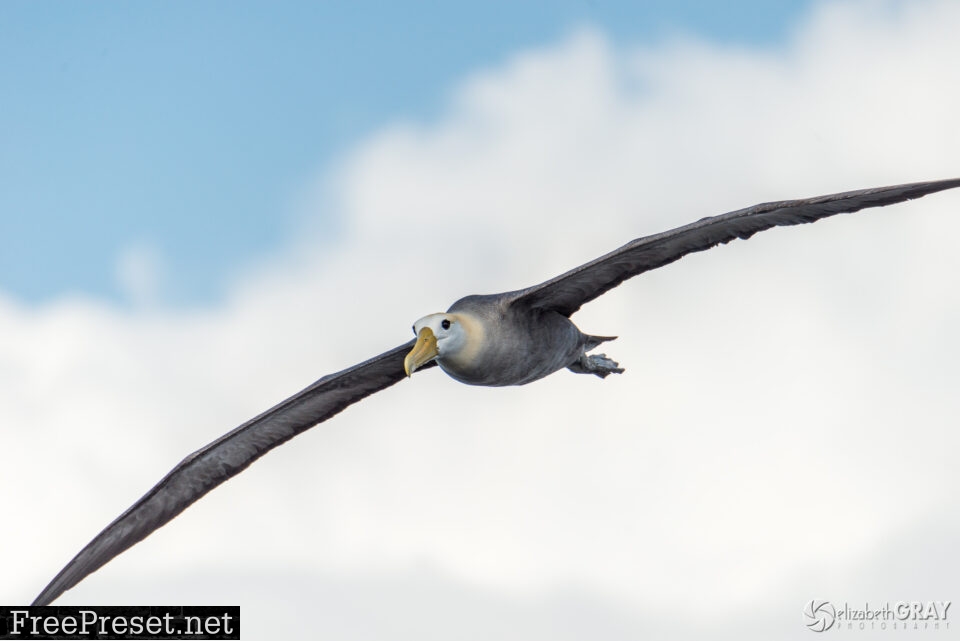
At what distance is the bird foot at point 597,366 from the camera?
13955 millimetres

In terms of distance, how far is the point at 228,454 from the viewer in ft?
45.8

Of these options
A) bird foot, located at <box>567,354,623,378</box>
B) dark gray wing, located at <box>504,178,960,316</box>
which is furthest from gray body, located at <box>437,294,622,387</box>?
bird foot, located at <box>567,354,623,378</box>

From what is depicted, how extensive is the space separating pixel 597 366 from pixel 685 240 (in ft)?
8.01

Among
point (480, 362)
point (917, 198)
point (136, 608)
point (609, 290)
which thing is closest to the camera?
point (917, 198)

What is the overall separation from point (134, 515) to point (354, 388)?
2.47m

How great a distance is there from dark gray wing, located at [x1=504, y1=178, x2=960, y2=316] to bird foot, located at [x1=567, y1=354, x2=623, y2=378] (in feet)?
3.51

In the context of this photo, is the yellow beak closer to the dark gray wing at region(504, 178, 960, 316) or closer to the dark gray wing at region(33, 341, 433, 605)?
the dark gray wing at region(504, 178, 960, 316)

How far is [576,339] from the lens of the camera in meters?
13.2

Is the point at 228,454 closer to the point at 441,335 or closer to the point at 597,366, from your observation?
the point at 441,335

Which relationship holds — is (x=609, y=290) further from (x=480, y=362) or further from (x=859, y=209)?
(x=859, y=209)

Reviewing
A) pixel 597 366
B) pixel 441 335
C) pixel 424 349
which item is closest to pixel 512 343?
pixel 441 335

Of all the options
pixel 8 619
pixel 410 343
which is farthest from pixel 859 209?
pixel 8 619

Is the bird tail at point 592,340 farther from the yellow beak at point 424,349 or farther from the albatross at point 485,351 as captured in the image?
the yellow beak at point 424,349

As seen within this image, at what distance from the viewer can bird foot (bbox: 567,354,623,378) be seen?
45.8 ft
